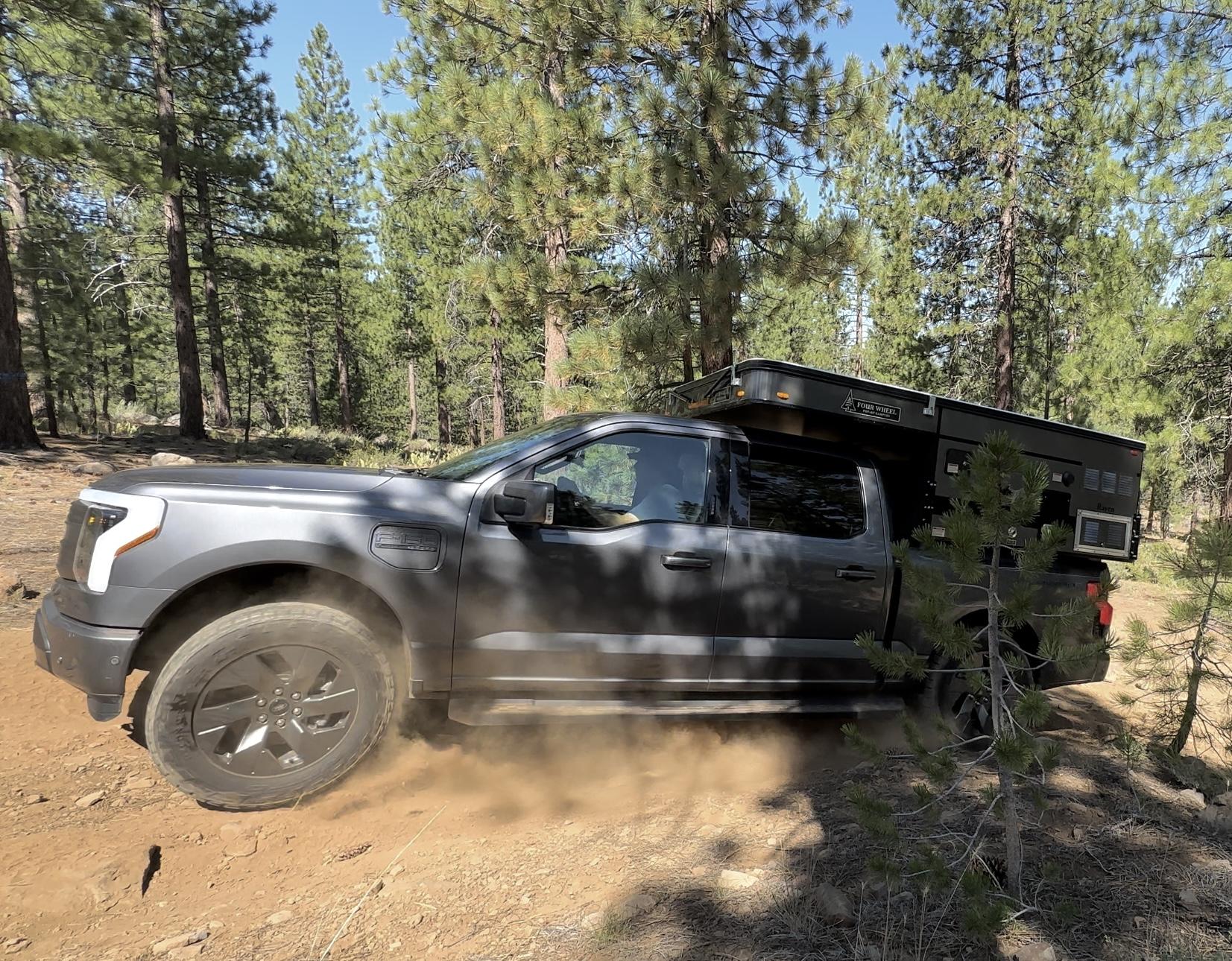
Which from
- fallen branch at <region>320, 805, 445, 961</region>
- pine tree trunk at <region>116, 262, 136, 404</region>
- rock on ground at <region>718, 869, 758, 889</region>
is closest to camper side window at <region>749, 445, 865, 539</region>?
rock on ground at <region>718, 869, 758, 889</region>

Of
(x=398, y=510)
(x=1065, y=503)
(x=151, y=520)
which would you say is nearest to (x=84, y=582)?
(x=151, y=520)

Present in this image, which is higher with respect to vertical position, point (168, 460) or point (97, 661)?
point (168, 460)

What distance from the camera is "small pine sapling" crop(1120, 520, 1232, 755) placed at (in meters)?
3.11

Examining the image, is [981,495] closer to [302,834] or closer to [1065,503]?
[1065,503]

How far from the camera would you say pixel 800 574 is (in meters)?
3.72

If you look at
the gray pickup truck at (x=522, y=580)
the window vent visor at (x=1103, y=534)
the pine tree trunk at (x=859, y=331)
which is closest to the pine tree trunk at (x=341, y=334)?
the pine tree trunk at (x=859, y=331)

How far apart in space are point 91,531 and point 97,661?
22.3 inches

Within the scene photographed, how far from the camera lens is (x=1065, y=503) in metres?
4.36

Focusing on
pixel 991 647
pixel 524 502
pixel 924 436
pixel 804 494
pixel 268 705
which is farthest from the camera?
pixel 924 436

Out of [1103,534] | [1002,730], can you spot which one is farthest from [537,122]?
[1002,730]

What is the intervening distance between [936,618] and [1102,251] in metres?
11.8

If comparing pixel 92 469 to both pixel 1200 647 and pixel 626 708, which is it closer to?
pixel 626 708

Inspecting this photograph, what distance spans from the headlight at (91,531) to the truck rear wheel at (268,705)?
0.53 metres

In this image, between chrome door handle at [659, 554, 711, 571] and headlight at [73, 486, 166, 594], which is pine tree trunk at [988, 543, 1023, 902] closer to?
chrome door handle at [659, 554, 711, 571]
